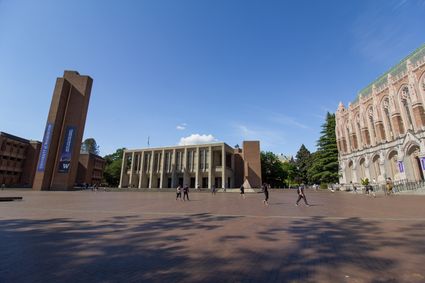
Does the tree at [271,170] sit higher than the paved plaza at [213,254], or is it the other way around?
the tree at [271,170]

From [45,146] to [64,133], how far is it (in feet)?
13.4

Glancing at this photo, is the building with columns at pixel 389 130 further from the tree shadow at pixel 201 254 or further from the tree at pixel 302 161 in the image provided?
the tree shadow at pixel 201 254

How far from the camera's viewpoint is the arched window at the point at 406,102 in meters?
32.9

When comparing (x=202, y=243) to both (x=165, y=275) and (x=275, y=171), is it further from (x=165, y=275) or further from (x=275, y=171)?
(x=275, y=171)

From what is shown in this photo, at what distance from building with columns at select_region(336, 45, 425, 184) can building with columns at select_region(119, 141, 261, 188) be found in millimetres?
21393

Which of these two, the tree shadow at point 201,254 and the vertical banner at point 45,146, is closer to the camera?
the tree shadow at point 201,254

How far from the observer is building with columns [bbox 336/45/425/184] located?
30.9 m

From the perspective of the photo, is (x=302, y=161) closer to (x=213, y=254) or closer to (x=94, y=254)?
(x=213, y=254)

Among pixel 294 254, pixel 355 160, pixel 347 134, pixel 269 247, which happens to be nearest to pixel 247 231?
pixel 269 247

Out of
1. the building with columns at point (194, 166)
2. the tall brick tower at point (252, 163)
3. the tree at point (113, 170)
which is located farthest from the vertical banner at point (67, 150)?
the tall brick tower at point (252, 163)

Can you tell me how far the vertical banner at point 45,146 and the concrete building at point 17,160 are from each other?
58.7 feet

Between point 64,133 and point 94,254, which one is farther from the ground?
point 64,133

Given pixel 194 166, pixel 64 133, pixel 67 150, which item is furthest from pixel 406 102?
pixel 64 133

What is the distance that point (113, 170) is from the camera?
7344 centimetres
